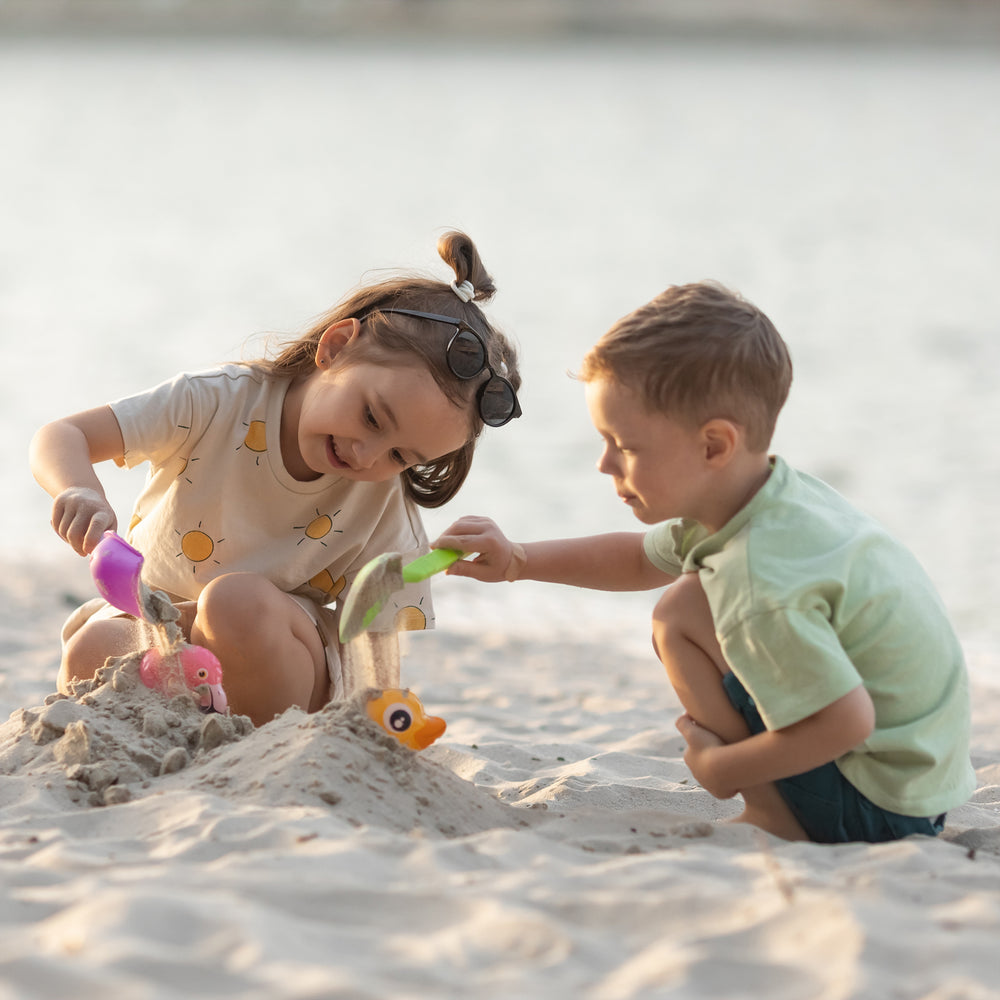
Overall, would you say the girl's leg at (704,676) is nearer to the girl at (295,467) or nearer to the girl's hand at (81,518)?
the girl at (295,467)

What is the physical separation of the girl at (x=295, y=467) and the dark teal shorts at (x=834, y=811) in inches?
36.8

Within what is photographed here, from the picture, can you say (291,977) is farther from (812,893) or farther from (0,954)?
(812,893)

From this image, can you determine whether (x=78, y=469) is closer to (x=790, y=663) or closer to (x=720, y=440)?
(x=720, y=440)

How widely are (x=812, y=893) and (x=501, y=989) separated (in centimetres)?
50

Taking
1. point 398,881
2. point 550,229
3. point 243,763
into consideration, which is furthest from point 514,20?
point 398,881

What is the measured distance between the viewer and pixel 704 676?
7.22 ft

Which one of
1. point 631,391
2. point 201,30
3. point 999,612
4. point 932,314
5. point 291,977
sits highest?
point 201,30

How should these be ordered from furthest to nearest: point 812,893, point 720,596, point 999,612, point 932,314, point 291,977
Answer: point 932,314, point 999,612, point 720,596, point 812,893, point 291,977

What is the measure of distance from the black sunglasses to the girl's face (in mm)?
60

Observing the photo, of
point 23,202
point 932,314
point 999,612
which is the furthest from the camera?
point 23,202

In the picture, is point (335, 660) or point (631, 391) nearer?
point (631, 391)

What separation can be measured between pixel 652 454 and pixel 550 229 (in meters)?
17.3

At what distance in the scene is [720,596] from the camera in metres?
2.00

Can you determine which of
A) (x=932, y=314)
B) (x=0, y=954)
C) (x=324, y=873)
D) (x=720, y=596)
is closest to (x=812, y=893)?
(x=720, y=596)
